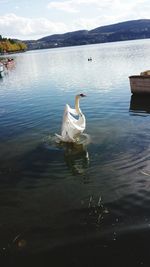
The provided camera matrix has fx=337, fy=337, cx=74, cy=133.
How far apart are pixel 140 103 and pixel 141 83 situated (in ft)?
7.56

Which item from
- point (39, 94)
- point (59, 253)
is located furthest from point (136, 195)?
point (39, 94)

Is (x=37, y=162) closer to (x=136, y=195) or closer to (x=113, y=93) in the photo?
(x=136, y=195)

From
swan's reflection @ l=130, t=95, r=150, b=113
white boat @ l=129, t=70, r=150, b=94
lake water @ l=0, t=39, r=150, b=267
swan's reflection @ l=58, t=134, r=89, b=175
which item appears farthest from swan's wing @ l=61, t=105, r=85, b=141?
white boat @ l=129, t=70, r=150, b=94

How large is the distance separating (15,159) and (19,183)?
3.29m

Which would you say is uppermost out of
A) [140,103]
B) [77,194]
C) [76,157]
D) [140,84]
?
[140,84]

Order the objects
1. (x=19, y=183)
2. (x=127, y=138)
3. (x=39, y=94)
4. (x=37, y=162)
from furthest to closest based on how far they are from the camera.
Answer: (x=39, y=94) → (x=127, y=138) → (x=37, y=162) → (x=19, y=183)

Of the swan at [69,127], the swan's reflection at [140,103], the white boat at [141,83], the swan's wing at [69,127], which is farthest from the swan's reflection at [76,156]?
the white boat at [141,83]

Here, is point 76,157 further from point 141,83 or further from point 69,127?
point 141,83

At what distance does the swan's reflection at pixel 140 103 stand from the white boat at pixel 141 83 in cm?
49

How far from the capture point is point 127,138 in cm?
1920

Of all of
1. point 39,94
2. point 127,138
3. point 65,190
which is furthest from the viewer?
point 39,94

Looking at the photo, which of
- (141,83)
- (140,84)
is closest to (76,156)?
(141,83)

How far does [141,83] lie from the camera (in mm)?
31266

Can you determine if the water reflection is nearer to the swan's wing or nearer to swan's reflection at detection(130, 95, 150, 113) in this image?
the swan's wing
